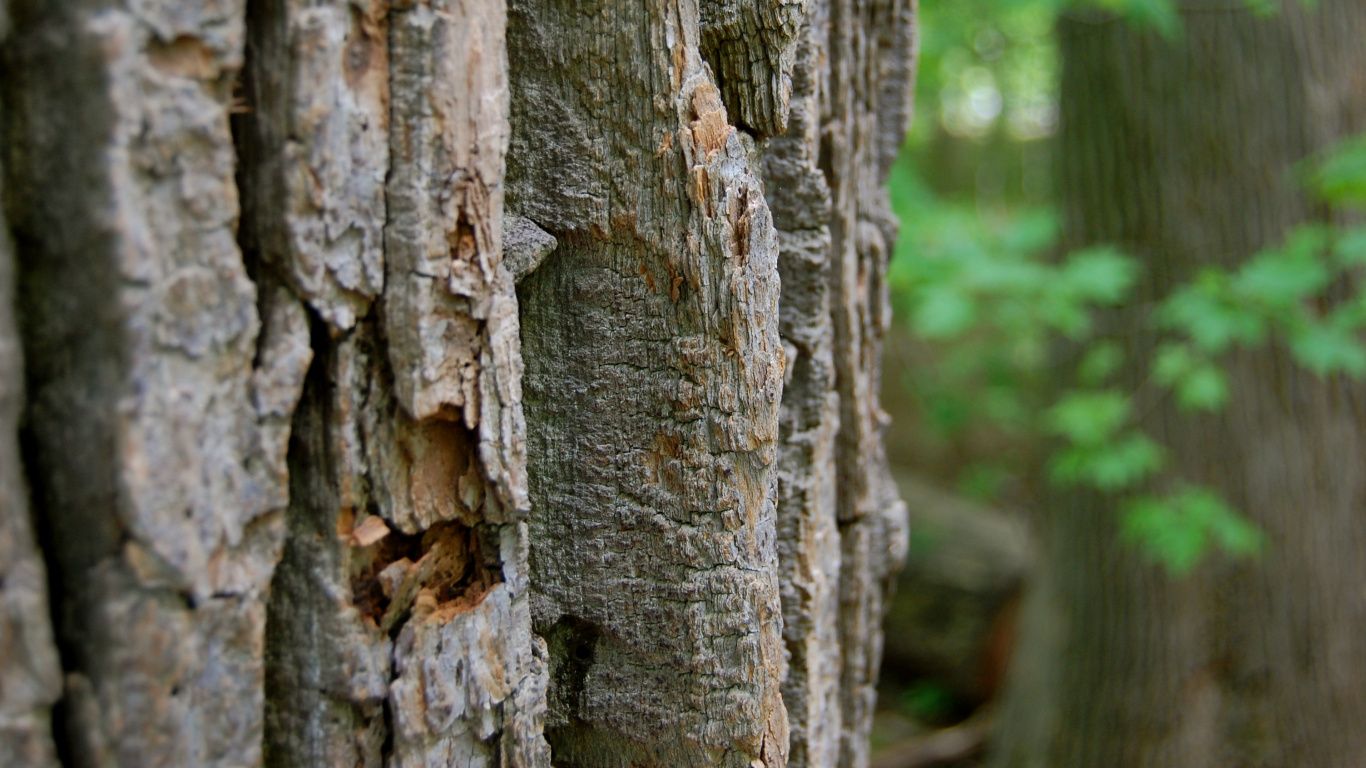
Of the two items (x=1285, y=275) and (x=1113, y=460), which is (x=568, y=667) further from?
(x=1285, y=275)

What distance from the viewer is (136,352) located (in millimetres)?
815

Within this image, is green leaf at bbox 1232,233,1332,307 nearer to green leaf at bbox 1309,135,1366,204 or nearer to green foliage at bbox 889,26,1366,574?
green foliage at bbox 889,26,1366,574

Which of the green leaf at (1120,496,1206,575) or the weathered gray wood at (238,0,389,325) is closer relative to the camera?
the weathered gray wood at (238,0,389,325)

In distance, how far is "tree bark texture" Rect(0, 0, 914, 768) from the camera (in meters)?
0.81

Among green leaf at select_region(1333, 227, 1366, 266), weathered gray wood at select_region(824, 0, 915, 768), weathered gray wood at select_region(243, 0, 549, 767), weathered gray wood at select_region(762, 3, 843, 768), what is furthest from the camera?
green leaf at select_region(1333, 227, 1366, 266)

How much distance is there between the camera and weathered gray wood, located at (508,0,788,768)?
1.11 m

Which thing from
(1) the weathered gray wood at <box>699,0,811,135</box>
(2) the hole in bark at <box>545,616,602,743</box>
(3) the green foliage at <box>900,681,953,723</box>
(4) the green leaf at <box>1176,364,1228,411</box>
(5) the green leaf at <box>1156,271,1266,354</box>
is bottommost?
(3) the green foliage at <box>900,681,953,723</box>

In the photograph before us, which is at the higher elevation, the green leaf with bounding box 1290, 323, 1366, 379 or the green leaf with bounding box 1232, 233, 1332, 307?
the green leaf with bounding box 1232, 233, 1332, 307

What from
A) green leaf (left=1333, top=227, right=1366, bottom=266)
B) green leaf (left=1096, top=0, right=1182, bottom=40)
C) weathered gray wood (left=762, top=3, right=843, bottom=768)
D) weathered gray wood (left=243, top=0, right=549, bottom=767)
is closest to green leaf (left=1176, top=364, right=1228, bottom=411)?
green leaf (left=1333, top=227, right=1366, bottom=266)

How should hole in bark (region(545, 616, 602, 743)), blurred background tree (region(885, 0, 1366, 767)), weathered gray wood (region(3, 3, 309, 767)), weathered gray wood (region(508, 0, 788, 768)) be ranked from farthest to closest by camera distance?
blurred background tree (region(885, 0, 1366, 767))
hole in bark (region(545, 616, 602, 743))
weathered gray wood (region(508, 0, 788, 768))
weathered gray wood (region(3, 3, 309, 767))

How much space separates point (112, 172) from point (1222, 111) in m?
3.82

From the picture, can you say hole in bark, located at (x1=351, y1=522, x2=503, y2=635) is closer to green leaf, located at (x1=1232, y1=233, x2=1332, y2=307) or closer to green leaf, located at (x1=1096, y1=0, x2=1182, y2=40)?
green leaf, located at (x1=1096, y1=0, x2=1182, y2=40)

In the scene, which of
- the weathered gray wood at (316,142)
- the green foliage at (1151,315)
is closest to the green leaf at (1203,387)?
the green foliage at (1151,315)

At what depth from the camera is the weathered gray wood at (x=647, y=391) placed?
43.8 inches
